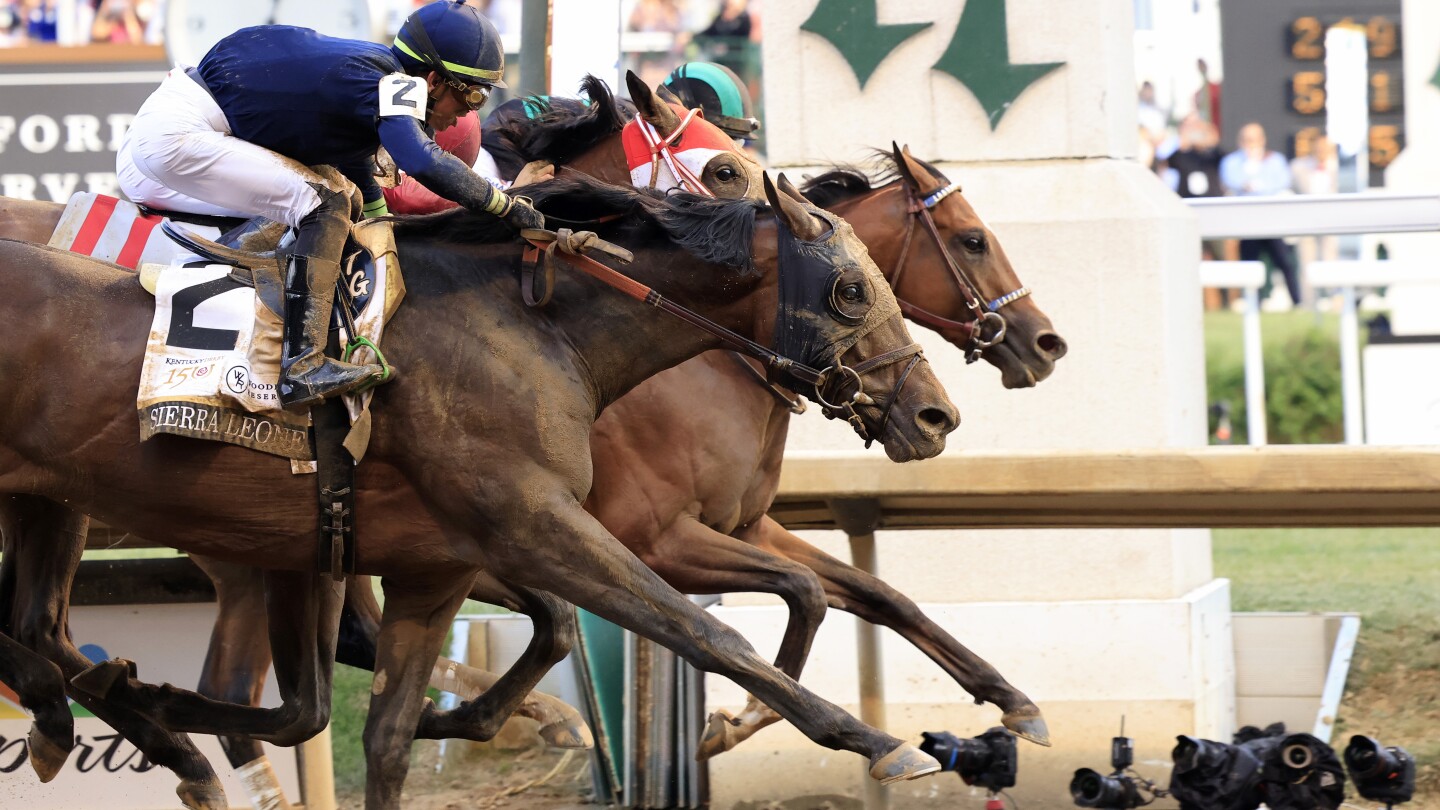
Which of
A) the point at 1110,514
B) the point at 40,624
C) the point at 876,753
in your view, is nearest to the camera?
the point at 876,753

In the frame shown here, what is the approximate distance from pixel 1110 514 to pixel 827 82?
2.40 m

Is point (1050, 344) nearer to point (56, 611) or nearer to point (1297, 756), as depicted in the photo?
point (1297, 756)

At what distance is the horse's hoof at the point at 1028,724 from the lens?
5.27 m

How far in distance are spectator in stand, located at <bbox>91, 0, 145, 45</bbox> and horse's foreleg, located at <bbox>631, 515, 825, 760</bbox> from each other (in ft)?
28.8

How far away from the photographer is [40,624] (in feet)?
16.0

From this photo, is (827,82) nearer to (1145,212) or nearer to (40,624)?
(1145,212)

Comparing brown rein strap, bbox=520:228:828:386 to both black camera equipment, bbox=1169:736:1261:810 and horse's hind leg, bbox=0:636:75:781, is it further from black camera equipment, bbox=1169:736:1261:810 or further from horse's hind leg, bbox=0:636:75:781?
black camera equipment, bbox=1169:736:1261:810

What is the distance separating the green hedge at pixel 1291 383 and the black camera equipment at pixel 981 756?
790 cm

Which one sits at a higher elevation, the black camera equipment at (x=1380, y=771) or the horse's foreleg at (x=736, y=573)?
the horse's foreleg at (x=736, y=573)

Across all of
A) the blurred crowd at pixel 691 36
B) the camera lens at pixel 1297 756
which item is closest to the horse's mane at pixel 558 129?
the camera lens at pixel 1297 756

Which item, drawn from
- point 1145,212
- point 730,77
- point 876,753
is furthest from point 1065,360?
point 876,753

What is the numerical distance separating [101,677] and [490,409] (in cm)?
143

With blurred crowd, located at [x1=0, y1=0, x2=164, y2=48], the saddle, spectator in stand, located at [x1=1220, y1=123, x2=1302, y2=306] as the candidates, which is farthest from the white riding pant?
spectator in stand, located at [x1=1220, y1=123, x2=1302, y2=306]

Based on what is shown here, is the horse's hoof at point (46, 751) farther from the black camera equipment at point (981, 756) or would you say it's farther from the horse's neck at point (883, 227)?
the horse's neck at point (883, 227)
